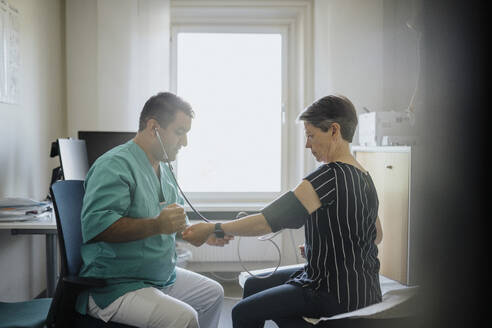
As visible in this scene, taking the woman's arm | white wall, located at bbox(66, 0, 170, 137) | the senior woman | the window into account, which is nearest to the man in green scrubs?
the woman's arm

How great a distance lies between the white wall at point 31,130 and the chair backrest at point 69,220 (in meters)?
1.07

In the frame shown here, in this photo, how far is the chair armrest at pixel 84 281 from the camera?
4.28ft

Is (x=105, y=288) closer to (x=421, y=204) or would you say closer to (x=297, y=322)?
(x=297, y=322)

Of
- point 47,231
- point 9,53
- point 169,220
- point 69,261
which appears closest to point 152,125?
point 169,220

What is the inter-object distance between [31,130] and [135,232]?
1695 millimetres

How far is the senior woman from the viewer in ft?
4.40

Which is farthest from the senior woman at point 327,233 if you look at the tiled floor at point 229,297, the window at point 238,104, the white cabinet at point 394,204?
the window at point 238,104

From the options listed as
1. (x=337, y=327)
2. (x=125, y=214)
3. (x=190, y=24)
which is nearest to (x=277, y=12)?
(x=190, y=24)

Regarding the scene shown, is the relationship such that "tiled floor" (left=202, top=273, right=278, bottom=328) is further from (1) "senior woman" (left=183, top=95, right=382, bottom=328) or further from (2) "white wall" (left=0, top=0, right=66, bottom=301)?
(1) "senior woman" (left=183, top=95, right=382, bottom=328)

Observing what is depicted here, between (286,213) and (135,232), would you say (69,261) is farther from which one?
(286,213)

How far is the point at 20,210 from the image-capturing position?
213 centimetres

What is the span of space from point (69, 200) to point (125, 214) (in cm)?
20

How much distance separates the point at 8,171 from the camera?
2412 millimetres

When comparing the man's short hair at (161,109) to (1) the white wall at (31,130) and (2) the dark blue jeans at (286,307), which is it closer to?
(2) the dark blue jeans at (286,307)
